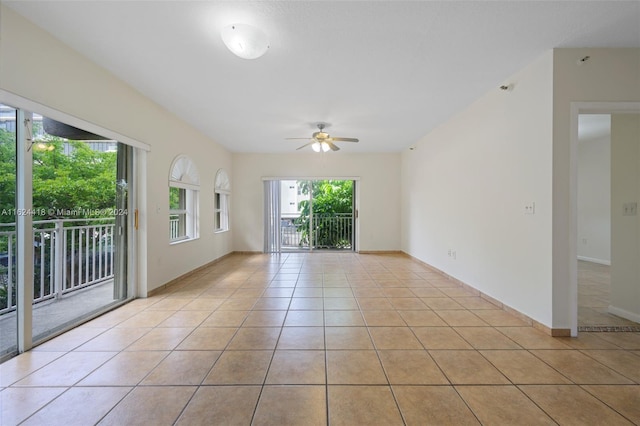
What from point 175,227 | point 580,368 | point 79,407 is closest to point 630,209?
point 580,368

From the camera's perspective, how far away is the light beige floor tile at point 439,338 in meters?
2.21

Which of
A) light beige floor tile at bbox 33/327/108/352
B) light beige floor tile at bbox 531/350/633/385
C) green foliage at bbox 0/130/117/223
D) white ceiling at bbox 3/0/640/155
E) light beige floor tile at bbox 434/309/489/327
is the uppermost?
white ceiling at bbox 3/0/640/155

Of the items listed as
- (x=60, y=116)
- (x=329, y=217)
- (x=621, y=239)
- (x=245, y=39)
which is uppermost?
(x=245, y=39)

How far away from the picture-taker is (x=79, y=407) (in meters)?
1.54

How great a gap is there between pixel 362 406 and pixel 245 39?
2560mm

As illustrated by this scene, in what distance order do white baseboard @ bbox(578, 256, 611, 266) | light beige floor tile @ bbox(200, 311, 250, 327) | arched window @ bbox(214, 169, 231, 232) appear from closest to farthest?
light beige floor tile @ bbox(200, 311, 250, 327) → white baseboard @ bbox(578, 256, 611, 266) → arched window @ bbox(214, 169, 231, 232)

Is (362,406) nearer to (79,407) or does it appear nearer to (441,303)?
(79,407)

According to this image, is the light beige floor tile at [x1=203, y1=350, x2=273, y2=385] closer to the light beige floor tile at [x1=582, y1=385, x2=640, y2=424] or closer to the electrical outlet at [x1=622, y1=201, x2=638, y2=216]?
the light beige floor tile at [x1=582, y1=385, x2=640, y2=424]

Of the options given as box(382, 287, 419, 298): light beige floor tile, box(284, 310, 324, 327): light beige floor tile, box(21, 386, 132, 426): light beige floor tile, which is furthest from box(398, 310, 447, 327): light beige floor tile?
box(21, 386, 132, 426): light beige floor tile

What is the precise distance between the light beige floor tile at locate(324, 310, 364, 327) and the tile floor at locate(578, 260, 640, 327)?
2146 millimetres

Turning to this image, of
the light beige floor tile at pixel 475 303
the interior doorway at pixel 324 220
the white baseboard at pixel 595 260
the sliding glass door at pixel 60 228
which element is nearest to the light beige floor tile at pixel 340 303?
the light beige floor tile at pixel 475 303

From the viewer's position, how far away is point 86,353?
2.12 meters

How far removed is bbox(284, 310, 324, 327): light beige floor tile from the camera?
8.66 feet

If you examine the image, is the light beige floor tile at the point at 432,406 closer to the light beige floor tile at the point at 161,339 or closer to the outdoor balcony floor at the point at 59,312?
the light beige floor tile at the point at 161,339
